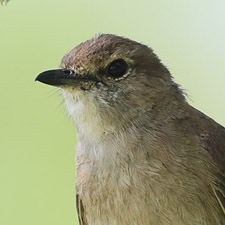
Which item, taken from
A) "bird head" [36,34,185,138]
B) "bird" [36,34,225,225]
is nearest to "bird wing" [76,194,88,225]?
"bird" [36,34,225,225]

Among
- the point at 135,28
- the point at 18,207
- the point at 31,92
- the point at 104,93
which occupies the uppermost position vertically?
the point at 135,28

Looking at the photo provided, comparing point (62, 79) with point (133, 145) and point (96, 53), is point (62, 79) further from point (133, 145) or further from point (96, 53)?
point (133, 145)

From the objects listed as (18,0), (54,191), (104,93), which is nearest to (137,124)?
(104,93)

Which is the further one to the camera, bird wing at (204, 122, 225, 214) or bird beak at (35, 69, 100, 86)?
bird wing at (204, 122, 225, 214)

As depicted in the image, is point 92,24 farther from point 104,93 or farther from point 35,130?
point 104,93

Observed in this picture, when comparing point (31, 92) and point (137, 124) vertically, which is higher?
point (31, 92)

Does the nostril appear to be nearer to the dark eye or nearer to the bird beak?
the bird beak
